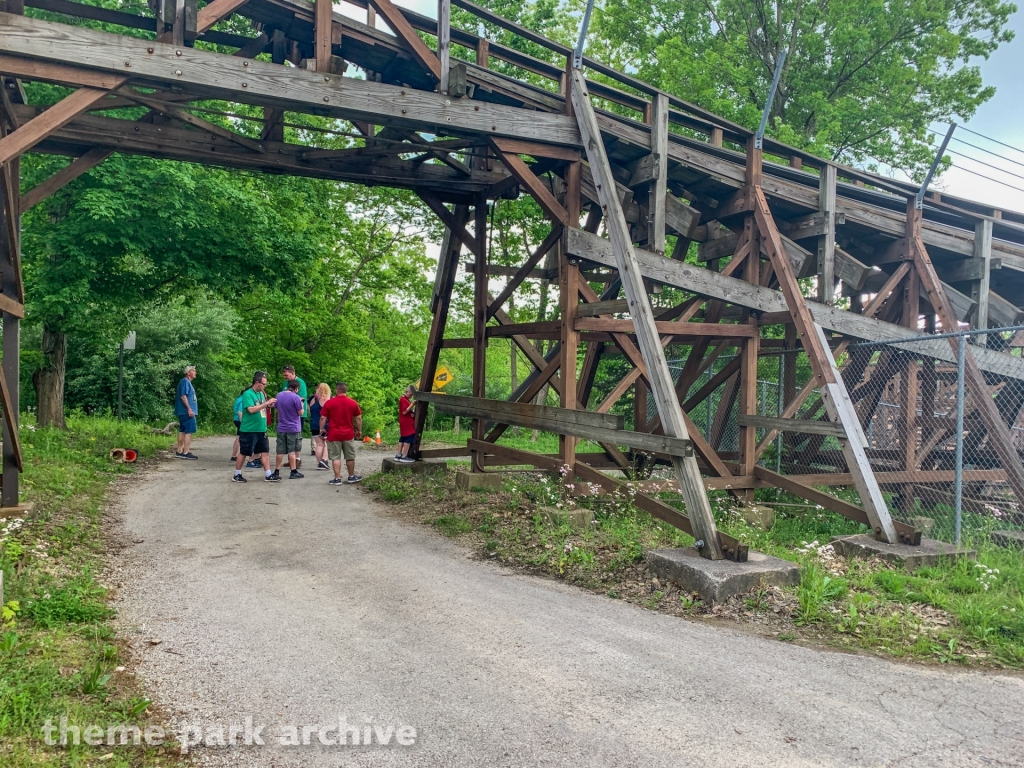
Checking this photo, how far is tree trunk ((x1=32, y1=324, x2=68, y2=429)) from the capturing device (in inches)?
569

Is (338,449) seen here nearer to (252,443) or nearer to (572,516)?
(252,443)

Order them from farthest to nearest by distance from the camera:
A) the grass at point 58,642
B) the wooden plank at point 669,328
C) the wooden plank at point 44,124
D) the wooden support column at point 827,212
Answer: the wooden support column at point 827,212 → the wooden plank at point 669,328 → the wooden plank at point 44,124 → the grass at point 58,642

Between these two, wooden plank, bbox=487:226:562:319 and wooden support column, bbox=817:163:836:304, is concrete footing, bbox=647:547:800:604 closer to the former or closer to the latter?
wooden plank, bbox=487:226:562:319

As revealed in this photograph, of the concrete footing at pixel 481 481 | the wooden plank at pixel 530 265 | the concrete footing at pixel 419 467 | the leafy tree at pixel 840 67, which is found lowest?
the concrete footing at pixel 419 467

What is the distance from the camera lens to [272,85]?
6.61 m

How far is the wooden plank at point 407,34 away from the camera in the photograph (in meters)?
7.23

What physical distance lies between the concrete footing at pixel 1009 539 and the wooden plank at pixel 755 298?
2234 mm

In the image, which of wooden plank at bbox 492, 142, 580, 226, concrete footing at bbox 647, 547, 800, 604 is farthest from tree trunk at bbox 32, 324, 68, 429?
concrete footing at bbox 647, 547, 800, 604

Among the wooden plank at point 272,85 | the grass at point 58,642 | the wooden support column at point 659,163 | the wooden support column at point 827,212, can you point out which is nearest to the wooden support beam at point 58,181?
the wooden plank at point 272,85

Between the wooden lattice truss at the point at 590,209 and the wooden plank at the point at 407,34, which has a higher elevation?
the wooden plank at the point at 407,34

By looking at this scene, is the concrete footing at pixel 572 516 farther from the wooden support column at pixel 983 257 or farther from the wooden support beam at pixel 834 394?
the wooden support column at pixel 983 257

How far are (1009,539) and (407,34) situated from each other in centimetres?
810

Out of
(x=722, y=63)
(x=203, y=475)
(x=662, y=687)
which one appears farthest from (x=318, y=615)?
(x=722, y=63)

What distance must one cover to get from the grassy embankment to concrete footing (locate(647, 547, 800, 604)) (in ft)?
0.26
